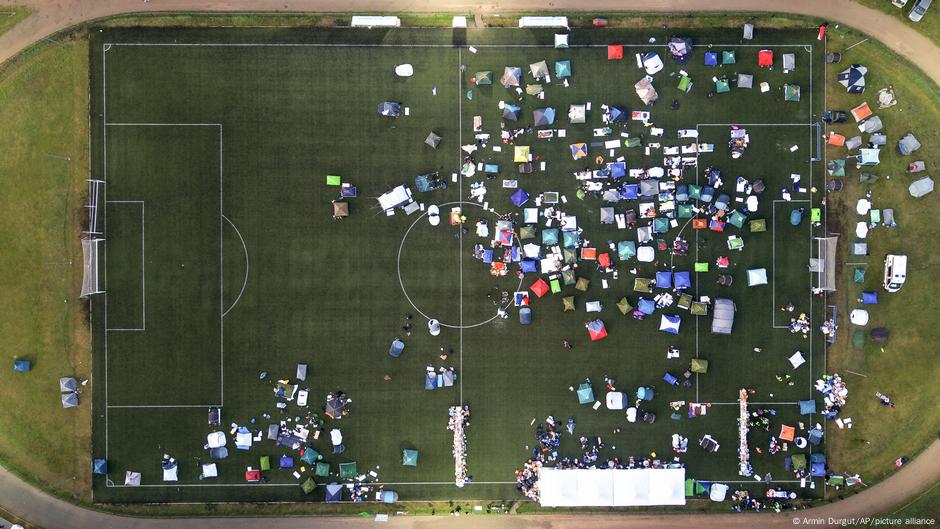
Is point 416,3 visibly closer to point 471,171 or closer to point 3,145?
point 471,171

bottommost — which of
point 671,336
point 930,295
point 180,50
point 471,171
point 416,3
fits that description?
point 671,336

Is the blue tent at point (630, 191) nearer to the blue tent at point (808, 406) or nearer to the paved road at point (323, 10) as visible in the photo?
the paved road at point (323, 10)

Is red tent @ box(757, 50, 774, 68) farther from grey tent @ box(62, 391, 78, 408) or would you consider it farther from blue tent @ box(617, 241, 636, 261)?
grey tent @ box(62, 391, 78, 408)

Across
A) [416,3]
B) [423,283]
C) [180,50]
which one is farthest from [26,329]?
[416,3]

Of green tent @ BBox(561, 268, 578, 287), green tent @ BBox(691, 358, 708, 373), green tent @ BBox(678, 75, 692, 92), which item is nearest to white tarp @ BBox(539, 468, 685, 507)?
green tent @ BBox(691, 358, 708, 373)

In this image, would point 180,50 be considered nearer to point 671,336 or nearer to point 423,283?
point 423,283

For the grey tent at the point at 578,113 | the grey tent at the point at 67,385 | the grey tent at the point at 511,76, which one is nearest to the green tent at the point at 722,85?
the grey tent at the point at 578,113

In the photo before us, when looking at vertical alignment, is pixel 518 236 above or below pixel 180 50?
below
